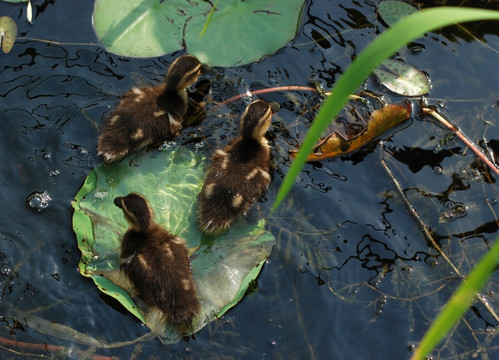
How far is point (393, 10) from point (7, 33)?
2859 millimetres

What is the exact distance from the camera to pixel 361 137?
399 centimetres

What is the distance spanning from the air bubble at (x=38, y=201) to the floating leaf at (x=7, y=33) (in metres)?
1.22

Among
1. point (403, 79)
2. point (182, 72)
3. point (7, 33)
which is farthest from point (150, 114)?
point (403, 79)

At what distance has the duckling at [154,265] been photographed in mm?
3193

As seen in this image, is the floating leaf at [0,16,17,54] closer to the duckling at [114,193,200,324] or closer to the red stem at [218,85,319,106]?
the red stem at [218,85,319,106]

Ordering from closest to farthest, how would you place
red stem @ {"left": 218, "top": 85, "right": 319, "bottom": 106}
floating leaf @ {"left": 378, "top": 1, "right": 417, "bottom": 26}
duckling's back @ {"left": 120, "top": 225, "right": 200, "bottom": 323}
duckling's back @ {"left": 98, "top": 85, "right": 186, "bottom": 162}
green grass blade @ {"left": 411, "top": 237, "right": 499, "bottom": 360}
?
green grass blade @ {"left": 411, "top": 237, "right": 499, "bottom": 360} < duckling's back @ {"left": 120, "top": 225, "right": 200, "bottom": 323} < duckling's back @ {"left": 98, "top": 85, "right": 186, "bottom": 162} < red stem @ {"left": 218, "top": 85, "right": 319, "bottom": 106} < floating leaf @ {"left": 378, "top": 1, "right": 417, "bottom": 26}

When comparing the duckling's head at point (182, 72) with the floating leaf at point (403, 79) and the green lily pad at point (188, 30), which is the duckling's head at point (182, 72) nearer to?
the green lily pad at point (188, 30)

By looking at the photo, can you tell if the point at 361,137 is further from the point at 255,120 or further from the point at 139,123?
the point at 139,123

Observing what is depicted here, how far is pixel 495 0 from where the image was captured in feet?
16.6

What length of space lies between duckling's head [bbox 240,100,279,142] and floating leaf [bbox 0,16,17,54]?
5.72 ft

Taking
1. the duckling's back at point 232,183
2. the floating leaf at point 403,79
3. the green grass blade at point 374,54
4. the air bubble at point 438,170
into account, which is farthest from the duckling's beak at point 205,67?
the green grass blade at point 374,54

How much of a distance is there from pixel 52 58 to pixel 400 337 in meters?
2.93

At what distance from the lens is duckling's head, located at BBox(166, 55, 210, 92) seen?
3.96m

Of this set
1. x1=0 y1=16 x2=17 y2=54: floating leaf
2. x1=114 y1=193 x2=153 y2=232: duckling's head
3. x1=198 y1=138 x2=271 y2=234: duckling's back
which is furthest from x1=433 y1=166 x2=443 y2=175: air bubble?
x1=0 y1=16 x2=17 y2=54: floating leaf
